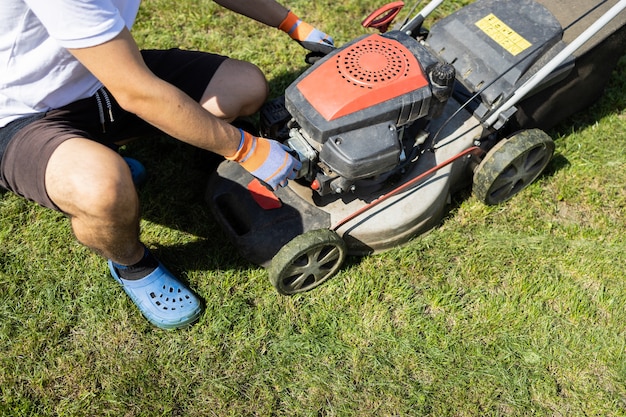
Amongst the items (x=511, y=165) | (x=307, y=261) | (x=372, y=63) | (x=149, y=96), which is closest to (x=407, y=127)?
(x=372, y=63)

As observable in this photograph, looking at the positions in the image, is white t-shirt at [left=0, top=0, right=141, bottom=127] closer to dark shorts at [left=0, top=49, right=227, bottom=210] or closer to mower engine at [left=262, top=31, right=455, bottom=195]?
dark shorts at [left=0, top=49, right=227, bottom=210]

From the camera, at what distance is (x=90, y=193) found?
1945 mm

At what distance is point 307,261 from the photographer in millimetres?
2355

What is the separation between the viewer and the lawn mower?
2.14 meters

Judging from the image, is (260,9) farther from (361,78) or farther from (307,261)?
(307,261)

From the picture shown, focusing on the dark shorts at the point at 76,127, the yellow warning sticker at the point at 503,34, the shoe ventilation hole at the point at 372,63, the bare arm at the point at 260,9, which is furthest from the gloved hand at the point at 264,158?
the yellow warning sticker at the point at 503,34

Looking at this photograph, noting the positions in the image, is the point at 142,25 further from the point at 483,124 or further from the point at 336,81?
the point at 483,124

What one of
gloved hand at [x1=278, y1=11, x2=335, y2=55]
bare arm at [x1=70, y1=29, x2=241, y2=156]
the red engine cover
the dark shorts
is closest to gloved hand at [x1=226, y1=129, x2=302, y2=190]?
bare arm at [x1=70, y1=29, x2=241, y2=156]

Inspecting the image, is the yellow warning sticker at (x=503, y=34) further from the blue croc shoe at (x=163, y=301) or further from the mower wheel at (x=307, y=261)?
the blue croc shoe at (x=163, y=301)

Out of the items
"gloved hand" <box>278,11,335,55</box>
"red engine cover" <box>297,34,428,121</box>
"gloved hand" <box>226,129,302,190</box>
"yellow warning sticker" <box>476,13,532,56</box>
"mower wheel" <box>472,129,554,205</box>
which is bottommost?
"mower wheel" <box>472,129,554,205</box>

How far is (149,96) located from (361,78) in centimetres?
73

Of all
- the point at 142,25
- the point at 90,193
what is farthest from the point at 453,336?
the point at 142,25

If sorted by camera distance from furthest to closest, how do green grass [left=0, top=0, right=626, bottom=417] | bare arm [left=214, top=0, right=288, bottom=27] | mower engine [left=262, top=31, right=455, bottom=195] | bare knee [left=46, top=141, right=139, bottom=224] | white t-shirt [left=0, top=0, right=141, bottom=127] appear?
bare arm [left=214, top=0, right=288, bottom=27], green grass [left=0, top=0, right=626, bottom=417], mower engine [left=262, top=31, right=455, bottom=195], bare knee [left=46, top=141, right=139, bottom=224], white t-shirt [left=0, top=0, right=141, bottom=127]

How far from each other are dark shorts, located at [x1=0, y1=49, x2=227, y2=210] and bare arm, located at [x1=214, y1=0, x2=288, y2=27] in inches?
11.3
